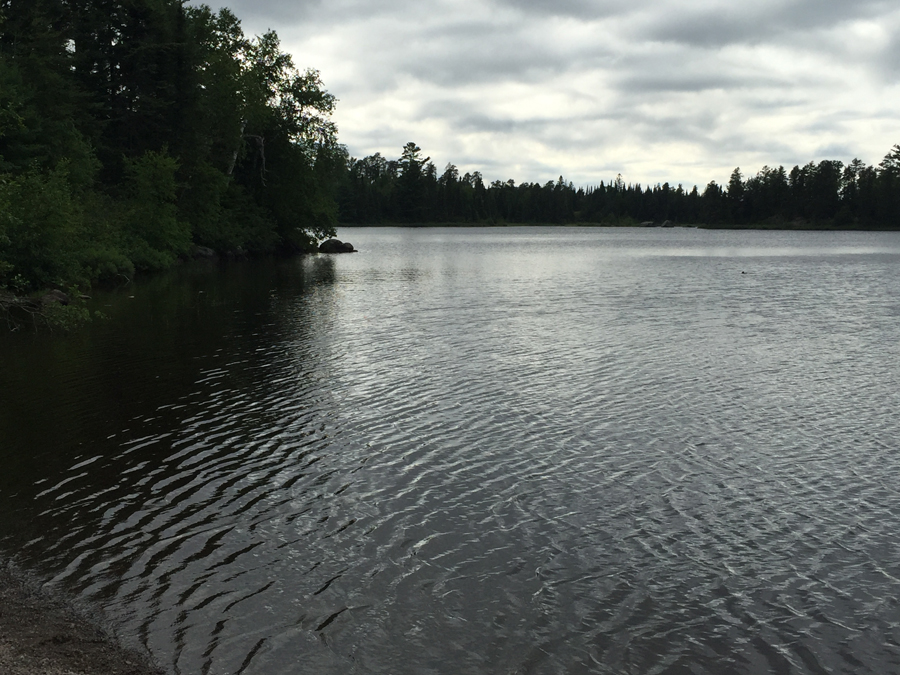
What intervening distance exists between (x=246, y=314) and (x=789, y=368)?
23139 millimetres

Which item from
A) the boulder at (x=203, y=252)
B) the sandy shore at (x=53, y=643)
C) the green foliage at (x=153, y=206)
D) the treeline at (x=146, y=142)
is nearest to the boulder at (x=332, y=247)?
the treeline at (x=146, y=142)

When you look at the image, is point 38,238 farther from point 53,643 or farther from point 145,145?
point 145,145

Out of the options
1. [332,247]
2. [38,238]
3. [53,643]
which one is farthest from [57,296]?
[332,247]

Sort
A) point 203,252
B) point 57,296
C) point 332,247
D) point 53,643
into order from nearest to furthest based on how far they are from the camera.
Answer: point 53,643, point 57,296, point 203,252, point 332,247

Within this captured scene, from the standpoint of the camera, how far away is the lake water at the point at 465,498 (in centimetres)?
838

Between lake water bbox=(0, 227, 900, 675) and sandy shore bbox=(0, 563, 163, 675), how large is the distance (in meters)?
0.28

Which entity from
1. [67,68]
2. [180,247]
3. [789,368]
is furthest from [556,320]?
[67,68]

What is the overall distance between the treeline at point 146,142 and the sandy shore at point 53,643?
19231mm

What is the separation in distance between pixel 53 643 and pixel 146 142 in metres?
60.3

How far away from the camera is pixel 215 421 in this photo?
54.6ft

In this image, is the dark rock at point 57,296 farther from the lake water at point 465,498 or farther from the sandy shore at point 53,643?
the sandy shore at point 53,643

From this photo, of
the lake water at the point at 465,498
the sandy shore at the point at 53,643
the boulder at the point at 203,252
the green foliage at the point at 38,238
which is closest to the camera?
the sandy shore at the point at 53,643

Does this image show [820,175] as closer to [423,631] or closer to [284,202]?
[284,202]

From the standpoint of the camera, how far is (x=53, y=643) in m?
7.73
